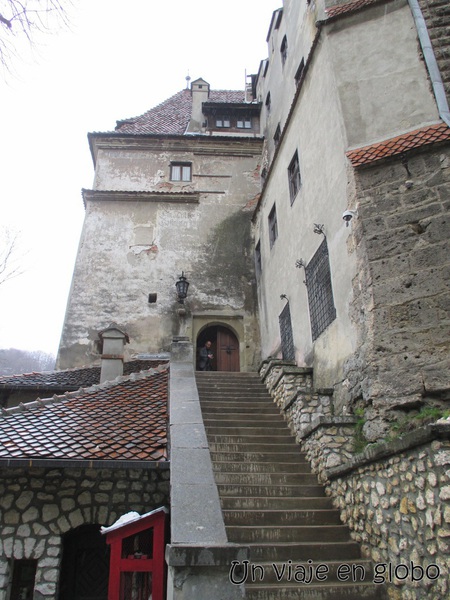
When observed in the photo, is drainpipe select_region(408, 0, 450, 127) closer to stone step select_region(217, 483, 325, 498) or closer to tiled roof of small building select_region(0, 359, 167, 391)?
stone step select_region(217, 483, 325, 498)

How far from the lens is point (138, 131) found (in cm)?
1841

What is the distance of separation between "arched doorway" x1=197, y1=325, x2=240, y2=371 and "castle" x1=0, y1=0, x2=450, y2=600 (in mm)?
65

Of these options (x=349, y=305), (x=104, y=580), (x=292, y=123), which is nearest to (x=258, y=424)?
(x=349, y=305)

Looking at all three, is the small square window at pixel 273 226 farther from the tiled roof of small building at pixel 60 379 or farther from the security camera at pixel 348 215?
the security camera at pixel 348 215

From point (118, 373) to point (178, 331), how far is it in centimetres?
478

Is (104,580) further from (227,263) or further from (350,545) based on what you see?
(227,263)

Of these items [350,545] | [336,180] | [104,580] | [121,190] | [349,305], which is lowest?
[104,580]

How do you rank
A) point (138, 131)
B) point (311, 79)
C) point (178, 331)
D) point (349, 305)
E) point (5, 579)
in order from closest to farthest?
point (5, 579), point (349, 305), point (311, 79), point (178, 331), point (138, 131)

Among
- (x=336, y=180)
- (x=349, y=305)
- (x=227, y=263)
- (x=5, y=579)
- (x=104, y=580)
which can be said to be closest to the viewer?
(x=5, y=579)

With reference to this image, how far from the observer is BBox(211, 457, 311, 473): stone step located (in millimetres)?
6676

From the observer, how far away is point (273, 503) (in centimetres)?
593

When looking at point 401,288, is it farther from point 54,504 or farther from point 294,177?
point 54,504

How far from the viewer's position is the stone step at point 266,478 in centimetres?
637

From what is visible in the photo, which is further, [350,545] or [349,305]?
[349,305]
